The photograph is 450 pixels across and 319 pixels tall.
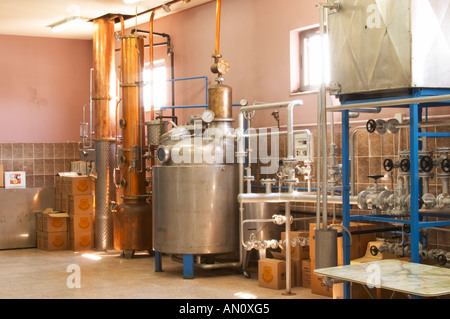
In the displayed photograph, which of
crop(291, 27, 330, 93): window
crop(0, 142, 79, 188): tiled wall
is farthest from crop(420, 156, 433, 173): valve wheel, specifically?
crop(0, 142, 79, 188): tiled wall

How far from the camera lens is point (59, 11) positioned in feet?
27.3

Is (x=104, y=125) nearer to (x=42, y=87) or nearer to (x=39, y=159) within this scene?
(x=39, y=159)

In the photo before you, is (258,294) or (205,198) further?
(205,198)

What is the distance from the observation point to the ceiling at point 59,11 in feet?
A: 25.9

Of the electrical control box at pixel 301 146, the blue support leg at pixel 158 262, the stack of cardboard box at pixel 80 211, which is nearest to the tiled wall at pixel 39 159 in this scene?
the stack of cardboard box at pixel 80 211

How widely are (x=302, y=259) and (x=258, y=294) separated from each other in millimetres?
595

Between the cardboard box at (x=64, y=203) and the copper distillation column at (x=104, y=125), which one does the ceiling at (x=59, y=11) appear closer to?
the copper distillation column at (x=104, y=125)

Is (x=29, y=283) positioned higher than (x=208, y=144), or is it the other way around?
(x=208, y=144)

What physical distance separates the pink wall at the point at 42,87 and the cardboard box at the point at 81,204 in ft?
5.90

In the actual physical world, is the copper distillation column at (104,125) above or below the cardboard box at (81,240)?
above

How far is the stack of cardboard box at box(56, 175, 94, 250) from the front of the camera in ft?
27.7

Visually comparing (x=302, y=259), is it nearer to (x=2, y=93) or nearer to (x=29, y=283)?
(x=29, y=283)

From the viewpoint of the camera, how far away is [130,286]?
598 centimetres

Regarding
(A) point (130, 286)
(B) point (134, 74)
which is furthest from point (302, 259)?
(B) point (134, 74)
